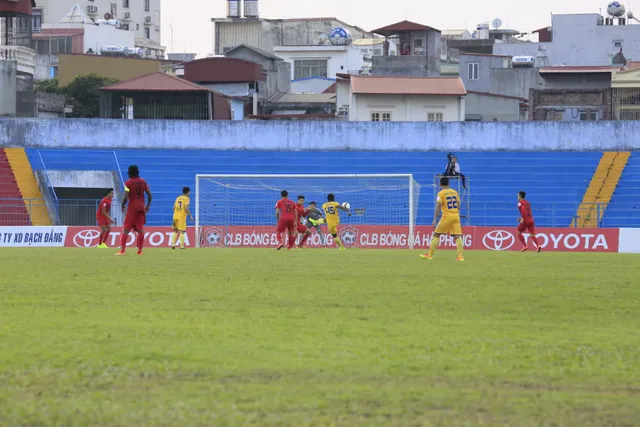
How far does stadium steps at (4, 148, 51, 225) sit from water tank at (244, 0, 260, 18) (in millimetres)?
60648

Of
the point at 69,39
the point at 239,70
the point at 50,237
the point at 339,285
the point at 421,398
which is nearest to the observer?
the point at 421,398

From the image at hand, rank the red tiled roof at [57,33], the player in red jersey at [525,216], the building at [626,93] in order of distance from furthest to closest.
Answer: the red tiled roof at [57,33] → the building at [626,93] → the player in red jersey at [525,216]

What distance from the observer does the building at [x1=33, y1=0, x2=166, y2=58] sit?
11912cm

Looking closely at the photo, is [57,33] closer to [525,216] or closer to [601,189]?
[601,189]

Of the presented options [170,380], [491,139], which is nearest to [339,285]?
[170,380]

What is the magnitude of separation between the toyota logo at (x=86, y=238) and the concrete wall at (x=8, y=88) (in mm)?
26188

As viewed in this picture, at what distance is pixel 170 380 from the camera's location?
326 inches

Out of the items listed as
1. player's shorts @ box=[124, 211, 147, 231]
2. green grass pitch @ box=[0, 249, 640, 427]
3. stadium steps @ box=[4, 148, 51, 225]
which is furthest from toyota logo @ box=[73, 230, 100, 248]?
green grass pitch @ box=[0, 249, 640, 427]

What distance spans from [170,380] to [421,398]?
1772 mm

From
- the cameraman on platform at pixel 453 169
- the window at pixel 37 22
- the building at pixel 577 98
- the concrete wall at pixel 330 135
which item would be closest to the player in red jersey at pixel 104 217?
the cameraman on platform at pixel 453 169

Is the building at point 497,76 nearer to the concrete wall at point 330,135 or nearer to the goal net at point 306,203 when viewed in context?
the concrete wall at point 330,135

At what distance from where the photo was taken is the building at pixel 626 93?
222 feet

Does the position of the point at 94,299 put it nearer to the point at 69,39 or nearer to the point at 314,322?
the point at 314,322

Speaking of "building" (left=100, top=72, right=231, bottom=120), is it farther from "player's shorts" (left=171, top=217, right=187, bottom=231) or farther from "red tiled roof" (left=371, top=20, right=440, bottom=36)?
"player's shorts" (left=171, top=217, right=187, bottom=231)
